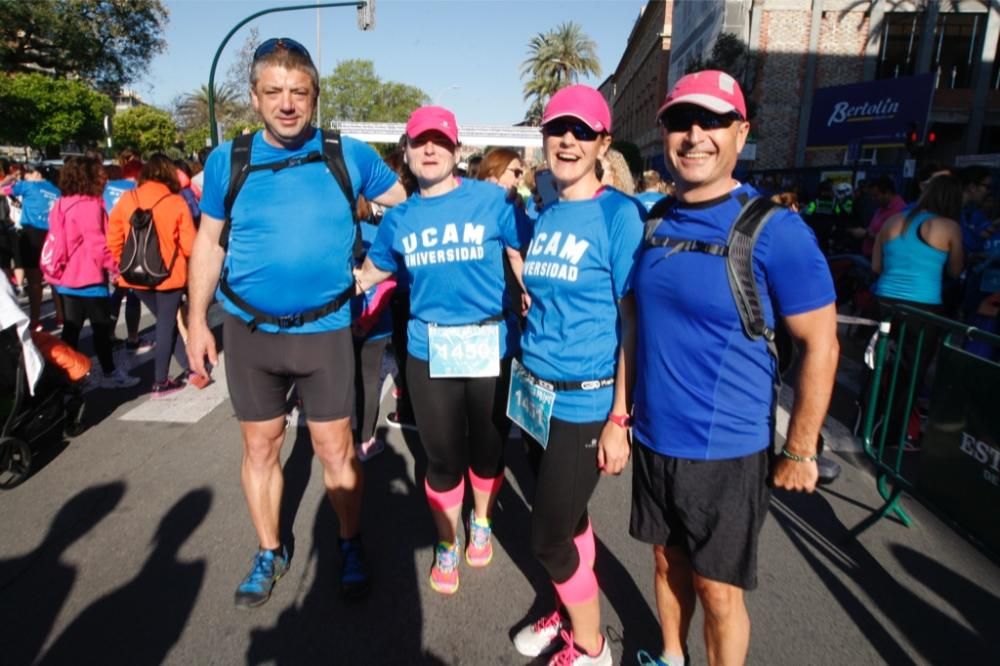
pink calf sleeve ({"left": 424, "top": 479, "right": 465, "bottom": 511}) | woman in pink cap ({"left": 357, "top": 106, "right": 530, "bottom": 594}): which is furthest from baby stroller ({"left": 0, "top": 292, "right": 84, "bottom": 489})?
pink calf sleeve ({"left": 424, "top": 479, "right": 465, "bottom": 511})

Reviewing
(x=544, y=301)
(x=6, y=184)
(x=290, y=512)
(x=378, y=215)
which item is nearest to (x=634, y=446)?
(x=544, y=301)

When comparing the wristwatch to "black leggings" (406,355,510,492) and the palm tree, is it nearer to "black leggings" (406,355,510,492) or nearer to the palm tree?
"black leggings" (406,355,510,492)

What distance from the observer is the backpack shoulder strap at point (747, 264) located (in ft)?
5.64

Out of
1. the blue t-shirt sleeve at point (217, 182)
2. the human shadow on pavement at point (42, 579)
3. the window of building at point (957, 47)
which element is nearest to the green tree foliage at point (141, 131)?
the window of building at point (957, 47)

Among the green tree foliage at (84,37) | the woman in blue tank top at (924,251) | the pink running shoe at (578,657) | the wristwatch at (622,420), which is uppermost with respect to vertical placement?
the green tree foliage at (84,37)

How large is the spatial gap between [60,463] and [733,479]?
14.4 ft

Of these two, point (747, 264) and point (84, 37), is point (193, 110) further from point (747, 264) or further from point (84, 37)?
point (747, 264)

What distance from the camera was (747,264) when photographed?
172 cm

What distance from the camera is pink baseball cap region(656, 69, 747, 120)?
70.6 inches

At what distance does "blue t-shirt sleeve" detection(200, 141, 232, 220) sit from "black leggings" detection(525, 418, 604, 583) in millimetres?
1608

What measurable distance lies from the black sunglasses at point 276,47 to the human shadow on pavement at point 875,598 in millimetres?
3364

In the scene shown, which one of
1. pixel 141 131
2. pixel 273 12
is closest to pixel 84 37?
pixel 141 131

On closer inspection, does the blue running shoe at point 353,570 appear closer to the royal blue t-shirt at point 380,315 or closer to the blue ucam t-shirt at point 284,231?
the blue ucam t-shirt at point 284,231

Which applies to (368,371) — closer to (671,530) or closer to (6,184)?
(671,530)
